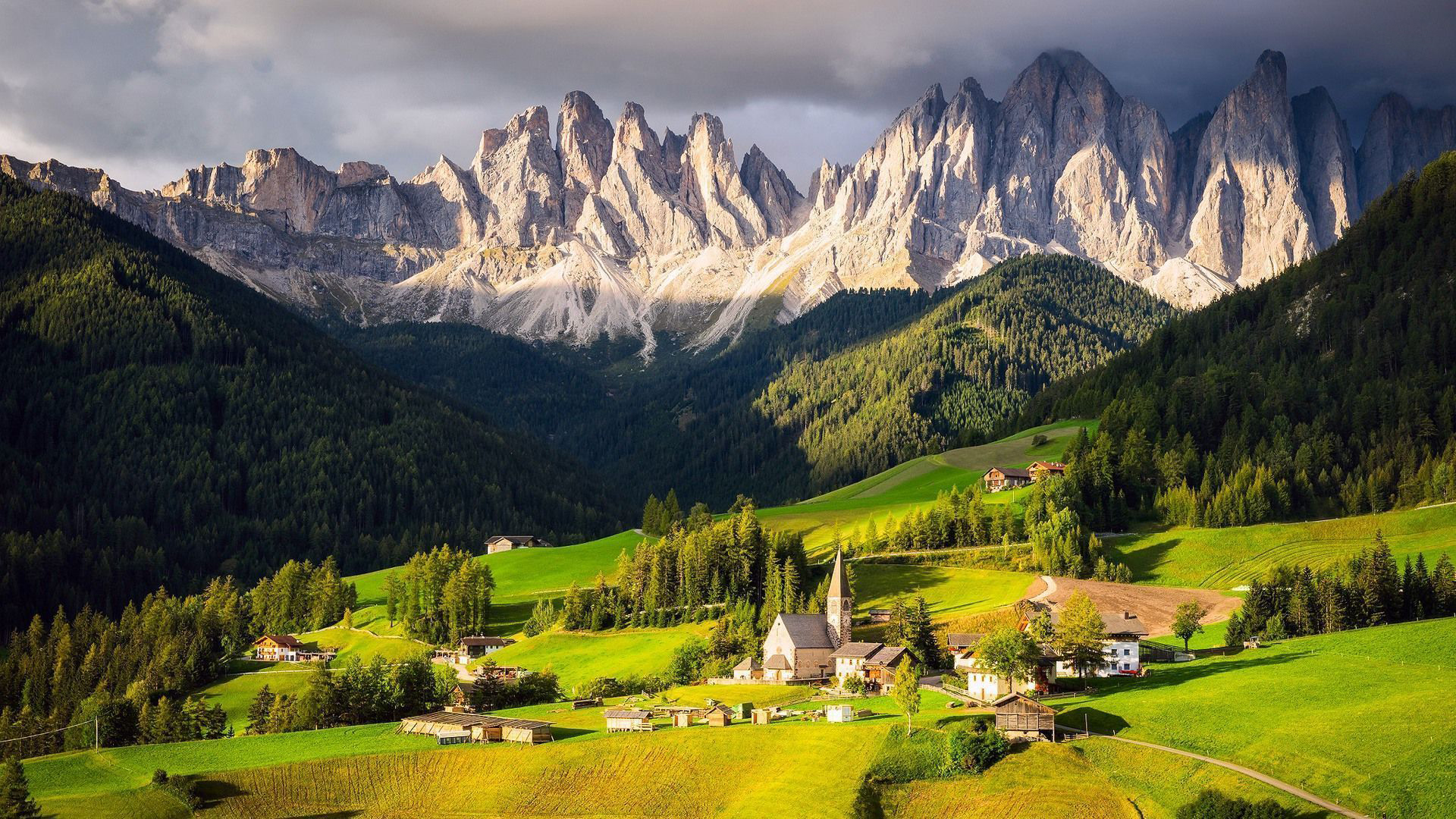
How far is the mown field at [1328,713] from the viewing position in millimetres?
65875

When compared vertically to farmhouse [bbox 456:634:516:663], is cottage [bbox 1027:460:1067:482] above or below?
above

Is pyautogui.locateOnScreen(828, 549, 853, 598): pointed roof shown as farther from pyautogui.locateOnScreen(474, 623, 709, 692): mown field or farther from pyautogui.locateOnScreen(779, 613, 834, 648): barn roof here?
pyautogui.locateOnScreen(474, 623, 709, 692): mown field

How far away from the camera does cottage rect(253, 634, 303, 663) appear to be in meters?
142

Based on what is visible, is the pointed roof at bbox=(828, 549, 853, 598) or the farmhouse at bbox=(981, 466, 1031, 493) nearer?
the pointed roof at bbox=(828, 549, 853, 598)

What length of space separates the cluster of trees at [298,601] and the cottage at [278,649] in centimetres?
1535

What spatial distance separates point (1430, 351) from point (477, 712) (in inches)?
5613

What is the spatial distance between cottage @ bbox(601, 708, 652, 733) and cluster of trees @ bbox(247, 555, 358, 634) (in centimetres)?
8085

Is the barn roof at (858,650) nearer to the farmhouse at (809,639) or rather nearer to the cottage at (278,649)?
the farmhouse at (809,639)

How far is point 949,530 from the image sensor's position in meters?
154

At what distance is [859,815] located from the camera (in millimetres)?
71562

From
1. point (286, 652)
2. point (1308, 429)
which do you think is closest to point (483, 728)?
point (286, 652)

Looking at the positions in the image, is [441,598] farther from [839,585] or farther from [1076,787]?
[1076,787]

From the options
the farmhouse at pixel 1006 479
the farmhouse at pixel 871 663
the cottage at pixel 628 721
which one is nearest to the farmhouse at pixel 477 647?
the farmhouse at pixel 871 663

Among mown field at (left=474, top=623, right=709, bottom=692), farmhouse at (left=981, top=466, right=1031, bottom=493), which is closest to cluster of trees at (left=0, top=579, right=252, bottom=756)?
mown field at (left=474, top=623, right=709, bottom=692)
